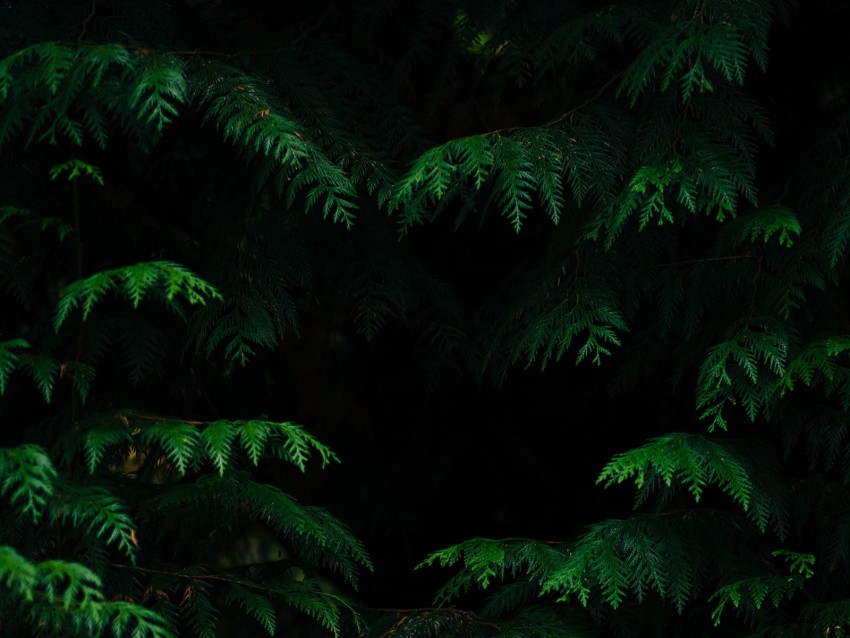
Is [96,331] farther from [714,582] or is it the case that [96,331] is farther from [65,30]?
[714,582]

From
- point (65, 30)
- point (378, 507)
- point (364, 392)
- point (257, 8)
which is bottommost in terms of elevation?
point (378, 507)

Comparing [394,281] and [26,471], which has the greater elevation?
[394,281]

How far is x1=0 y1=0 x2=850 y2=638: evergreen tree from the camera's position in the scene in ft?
6.79

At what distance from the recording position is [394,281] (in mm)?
2680

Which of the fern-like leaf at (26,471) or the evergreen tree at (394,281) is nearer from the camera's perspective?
the fern-like leaf at (26,471)

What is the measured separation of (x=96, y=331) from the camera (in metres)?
2.35

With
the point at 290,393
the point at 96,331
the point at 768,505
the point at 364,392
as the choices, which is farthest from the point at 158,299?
the point at 768,505

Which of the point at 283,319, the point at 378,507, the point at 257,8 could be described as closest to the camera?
the point at 283,319

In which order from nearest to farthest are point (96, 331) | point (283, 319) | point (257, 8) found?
point (96, 331)
point (283, 319)
point (257, 8)

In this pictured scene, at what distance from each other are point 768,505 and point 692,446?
9.8 inches

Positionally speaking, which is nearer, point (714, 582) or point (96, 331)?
point (96, 331)

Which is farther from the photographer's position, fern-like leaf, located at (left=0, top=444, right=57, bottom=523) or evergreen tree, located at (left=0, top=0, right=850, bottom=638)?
evergreen tree, located at (left=0, top=0, right=850, bottom=638)

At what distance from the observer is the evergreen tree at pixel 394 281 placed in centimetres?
207

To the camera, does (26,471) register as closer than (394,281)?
Yes
